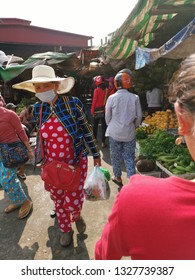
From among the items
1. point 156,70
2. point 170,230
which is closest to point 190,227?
point 170,230

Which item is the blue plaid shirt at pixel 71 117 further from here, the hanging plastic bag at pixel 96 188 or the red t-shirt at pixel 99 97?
the red t-shirt at pixel 99 97

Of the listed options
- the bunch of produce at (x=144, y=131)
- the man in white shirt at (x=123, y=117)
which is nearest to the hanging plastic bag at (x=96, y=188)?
the man in white shirt at (x=123, y=117)

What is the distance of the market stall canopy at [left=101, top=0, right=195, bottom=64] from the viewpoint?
3605 millimetres

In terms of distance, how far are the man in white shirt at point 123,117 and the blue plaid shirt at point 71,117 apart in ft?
4.01

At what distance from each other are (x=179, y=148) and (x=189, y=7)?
240 cm

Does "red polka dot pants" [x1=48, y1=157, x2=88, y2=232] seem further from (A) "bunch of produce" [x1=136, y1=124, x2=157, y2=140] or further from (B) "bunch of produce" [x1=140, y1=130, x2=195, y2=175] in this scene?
(A) "bunch of produce" [x1=136, y1=124, x2=157, y2=140]

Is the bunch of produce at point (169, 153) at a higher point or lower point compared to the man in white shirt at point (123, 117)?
lower

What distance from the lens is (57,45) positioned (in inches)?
700

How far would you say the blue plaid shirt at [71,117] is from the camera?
2.51 meters

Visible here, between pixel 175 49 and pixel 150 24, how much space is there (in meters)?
1.65

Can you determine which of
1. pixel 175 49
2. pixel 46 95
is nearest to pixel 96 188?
pixel 46 95

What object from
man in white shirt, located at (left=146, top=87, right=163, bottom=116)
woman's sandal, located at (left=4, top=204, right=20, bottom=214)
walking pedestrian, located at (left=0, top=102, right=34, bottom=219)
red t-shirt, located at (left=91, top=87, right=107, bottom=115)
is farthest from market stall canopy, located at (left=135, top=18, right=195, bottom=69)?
woman's sandal, located at (left=4, top=204, right=20, bottom=214)
